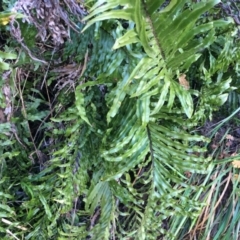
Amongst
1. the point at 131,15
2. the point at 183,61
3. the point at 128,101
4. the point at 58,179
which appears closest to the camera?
the point at 131,15

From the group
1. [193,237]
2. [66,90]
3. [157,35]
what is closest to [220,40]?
[157,35]

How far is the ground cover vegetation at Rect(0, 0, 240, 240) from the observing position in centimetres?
89

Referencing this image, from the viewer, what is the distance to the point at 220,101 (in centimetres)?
96

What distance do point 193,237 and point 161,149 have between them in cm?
32

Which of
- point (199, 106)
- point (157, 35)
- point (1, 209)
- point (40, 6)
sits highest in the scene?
point (40, 6)

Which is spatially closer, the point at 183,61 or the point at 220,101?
the point at 183,61

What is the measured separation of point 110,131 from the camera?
0.97 metres

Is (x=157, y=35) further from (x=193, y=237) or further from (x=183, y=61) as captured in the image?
(x=193, y=237)

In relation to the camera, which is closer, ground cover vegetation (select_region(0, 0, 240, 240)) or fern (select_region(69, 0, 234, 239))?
fern (select_region(69, 0, 234, 239))

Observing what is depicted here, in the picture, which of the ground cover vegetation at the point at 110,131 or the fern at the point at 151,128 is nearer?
the fern at the point at 151,128

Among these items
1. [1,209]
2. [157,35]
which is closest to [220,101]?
[157,35]

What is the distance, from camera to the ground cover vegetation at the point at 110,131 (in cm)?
89

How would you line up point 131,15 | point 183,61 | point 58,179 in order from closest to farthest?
point 131,15
point 183,61
point 58,179

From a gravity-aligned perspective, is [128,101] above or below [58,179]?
above
